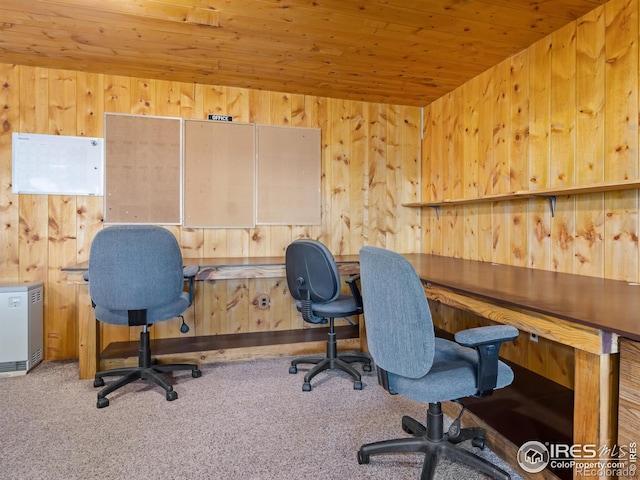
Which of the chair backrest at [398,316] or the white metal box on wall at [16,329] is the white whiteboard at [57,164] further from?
the chair backrest at [398,316]

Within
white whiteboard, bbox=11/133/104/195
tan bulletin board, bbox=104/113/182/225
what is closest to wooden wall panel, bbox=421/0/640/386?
tan bulletin board, bbox=104/113/182/225

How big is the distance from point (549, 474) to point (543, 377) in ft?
3.27

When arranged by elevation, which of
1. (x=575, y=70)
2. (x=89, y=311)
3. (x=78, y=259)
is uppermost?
(x=575, y=70)

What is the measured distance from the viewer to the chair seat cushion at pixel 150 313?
2.20 m

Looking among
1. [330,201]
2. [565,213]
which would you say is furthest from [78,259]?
[565,213]

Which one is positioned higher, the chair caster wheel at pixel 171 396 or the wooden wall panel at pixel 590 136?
the wooden wall panel at pixel 590 136

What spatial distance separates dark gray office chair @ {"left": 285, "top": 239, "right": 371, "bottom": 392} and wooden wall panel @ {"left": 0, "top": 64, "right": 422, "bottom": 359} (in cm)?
94

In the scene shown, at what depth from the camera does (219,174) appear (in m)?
3.21

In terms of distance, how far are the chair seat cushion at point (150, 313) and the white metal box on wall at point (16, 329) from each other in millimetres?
812

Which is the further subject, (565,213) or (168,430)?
(565,213)

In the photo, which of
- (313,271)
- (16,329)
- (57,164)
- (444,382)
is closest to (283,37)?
(313,271)

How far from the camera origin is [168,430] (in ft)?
6.26

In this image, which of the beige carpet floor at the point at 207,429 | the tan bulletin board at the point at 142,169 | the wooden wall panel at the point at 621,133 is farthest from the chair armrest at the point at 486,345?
the tan bulletin board at the point at 142,169

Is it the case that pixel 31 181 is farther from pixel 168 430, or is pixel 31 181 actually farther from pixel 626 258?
pixel 626 258
